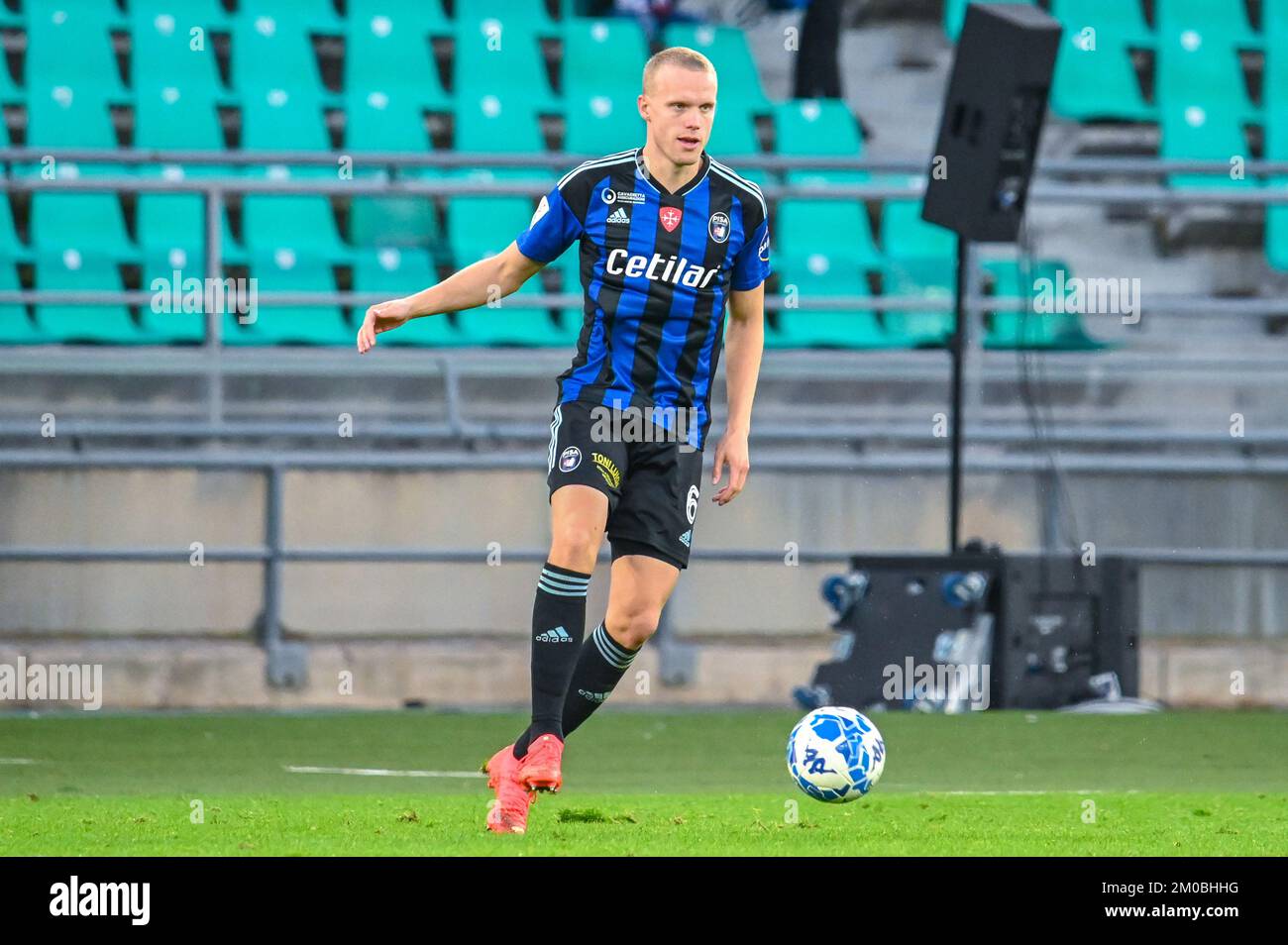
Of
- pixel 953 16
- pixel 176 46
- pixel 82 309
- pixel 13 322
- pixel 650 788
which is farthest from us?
pixel 953 16

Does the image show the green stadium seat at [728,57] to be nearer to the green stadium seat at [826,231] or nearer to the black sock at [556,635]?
the green stadium seat at [826,231]

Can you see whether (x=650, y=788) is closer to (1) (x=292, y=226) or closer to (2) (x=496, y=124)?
(1) (x=292, y=226)

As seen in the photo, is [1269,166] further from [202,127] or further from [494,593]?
[202,127]

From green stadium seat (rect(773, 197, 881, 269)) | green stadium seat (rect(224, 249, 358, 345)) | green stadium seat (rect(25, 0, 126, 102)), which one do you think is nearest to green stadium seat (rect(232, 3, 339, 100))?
green stadium seat (rect(25, 0, 126, 102))

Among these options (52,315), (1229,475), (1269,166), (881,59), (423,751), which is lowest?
(423,751)

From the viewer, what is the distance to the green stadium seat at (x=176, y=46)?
13.6 metres

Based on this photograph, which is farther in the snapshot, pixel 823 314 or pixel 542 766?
pixel 823 314

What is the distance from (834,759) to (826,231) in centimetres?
750

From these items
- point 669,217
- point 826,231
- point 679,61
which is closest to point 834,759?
point 669,217

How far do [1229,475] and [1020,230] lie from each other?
6.63ft

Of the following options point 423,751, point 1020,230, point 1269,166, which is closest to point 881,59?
point 1269,166

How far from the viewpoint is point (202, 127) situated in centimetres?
1337

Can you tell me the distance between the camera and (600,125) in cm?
1362

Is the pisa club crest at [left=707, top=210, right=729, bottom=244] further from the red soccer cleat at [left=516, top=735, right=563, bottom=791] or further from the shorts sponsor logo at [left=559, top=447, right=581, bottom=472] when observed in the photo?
the red soccer cleat at [left=516, top=735, right=563, bottom=791]
